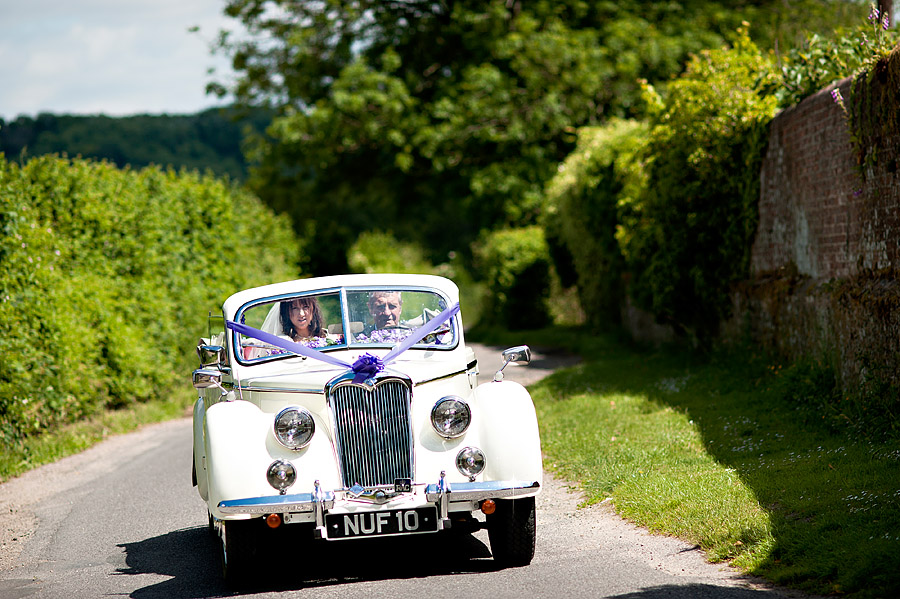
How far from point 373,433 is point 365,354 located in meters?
0.58

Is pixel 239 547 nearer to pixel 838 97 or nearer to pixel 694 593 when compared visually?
pixel 694 593

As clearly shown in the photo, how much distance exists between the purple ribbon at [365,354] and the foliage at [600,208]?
28.1 ft

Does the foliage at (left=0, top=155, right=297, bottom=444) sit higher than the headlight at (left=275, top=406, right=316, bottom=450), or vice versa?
the foliage at (left=0, top=155, right=297, bottom=444)

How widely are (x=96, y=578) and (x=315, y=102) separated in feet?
77.6

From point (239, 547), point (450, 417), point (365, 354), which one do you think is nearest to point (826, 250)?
point (450, 417)

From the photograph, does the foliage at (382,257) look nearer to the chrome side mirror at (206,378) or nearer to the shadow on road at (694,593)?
the chrome side mirror at (206,378)

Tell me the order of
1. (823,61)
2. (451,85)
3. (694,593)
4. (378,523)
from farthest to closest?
(451,85) → (823,61) → (378,523) → (694,593)

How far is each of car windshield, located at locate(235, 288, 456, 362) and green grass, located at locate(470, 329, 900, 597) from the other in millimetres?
2095

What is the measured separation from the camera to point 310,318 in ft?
21.6

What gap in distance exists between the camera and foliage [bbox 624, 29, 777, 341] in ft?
38.0

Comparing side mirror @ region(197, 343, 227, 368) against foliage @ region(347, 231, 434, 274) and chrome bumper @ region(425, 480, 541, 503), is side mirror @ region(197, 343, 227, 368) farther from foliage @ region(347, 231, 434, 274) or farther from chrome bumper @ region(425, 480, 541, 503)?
foliage @ region(347, 231, 434, 274)

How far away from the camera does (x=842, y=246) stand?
8820mm

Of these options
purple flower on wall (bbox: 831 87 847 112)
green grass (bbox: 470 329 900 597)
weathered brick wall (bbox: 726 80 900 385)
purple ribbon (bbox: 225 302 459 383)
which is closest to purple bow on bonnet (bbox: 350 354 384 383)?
purple ribbon (bbox: 225 302 459 383)

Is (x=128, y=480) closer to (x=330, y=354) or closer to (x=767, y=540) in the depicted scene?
(x=330, y=354)
